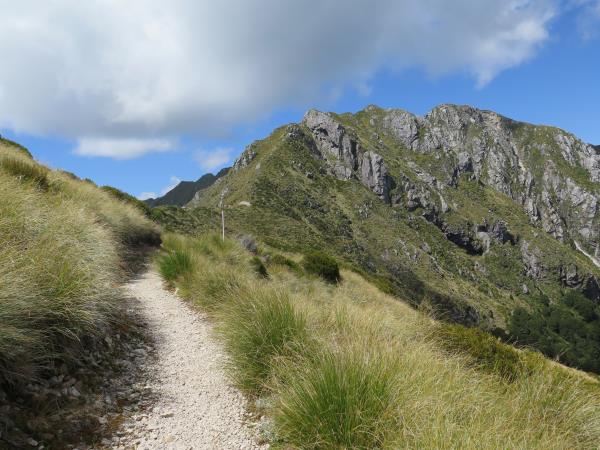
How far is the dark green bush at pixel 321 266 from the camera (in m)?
22.7

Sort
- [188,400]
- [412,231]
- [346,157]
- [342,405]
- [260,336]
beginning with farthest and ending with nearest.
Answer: [346,157]
[412,231]
[260,336]
[188,400]
[342,405]

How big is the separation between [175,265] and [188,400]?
637 cm

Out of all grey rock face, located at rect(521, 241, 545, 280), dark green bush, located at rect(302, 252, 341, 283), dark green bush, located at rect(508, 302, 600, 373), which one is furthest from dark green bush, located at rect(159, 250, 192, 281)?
grey rock face, located at rect(521, 241, 545, 280)

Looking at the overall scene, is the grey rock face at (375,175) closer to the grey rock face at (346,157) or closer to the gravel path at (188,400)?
the grey rock face at (346,157)

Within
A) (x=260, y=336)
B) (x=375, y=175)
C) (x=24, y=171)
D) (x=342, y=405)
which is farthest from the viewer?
(x=375, y=175)

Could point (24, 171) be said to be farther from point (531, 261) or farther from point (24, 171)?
point (531, 261)

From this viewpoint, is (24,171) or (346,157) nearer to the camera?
(24,171)

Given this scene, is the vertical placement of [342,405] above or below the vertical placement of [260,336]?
below

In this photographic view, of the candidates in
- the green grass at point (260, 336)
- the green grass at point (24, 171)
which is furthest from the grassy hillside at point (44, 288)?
the green grass at point (24, 171)

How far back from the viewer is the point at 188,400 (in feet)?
14.6

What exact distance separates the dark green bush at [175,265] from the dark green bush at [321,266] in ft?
39.5

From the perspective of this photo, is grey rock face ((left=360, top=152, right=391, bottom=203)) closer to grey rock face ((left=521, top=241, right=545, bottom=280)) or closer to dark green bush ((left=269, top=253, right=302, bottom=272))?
grey rock face ((left=521, top=241, right=545, bottom=280))

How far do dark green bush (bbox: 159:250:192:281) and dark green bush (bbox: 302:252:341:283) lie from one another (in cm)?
1204

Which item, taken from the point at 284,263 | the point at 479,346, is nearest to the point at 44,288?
the point at 479,346
